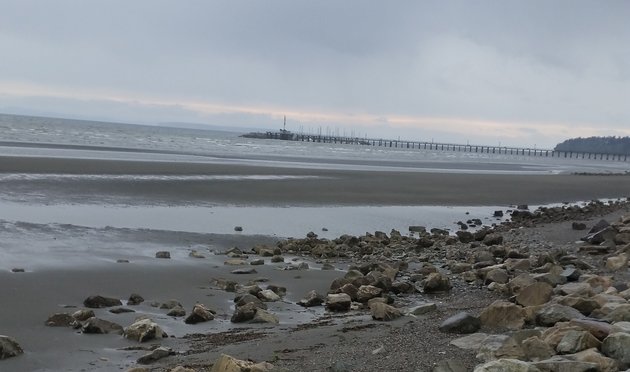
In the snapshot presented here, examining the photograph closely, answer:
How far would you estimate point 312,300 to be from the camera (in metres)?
8.95

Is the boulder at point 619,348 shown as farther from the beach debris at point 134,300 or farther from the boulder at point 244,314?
the beach debris at point 134,300

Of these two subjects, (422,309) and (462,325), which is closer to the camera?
(462,325)

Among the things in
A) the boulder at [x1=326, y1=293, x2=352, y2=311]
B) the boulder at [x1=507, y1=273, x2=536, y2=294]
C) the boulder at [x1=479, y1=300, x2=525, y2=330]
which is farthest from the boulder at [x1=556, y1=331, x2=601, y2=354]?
the boulder at [x1=326, y1=293, x2=352, y2=311]

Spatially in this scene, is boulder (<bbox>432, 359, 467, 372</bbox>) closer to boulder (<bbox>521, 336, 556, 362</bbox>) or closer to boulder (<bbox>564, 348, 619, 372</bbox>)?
boulder (<bbox>521, 336, 556, 362</bbox>)

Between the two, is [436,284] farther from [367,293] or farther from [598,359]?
[598,359]

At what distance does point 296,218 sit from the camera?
20.0 m

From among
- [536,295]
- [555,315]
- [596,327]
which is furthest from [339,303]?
[596,327]

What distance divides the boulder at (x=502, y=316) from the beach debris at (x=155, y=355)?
311 centimetres

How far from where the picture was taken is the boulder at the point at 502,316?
21.7ft

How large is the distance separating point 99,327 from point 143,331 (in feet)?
1.80

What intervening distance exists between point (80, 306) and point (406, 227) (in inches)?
483

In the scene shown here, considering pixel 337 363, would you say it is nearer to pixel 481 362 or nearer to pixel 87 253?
pixel 481 362

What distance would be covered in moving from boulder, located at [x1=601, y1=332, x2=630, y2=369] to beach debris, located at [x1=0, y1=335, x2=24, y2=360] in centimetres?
517

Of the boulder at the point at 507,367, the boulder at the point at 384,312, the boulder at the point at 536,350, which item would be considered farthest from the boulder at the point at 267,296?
the boulder at the point at 507,367
